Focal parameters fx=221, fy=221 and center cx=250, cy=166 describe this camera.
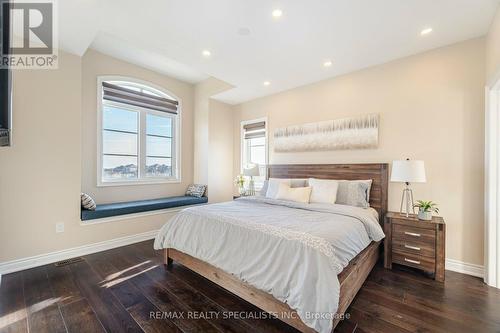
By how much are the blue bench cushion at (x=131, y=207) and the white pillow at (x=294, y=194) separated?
1.99 metres

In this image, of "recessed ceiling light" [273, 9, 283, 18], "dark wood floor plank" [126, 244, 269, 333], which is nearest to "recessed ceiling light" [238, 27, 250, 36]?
"recessed ceiling light" [273, 9, 283, 18]

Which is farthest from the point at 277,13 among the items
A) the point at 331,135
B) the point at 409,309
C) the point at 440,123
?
the point at 409,309

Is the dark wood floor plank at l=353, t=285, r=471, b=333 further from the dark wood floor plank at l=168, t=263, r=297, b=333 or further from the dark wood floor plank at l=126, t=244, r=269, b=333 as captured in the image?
the dark wood floor plank at l=126, t=244, r=269, b=333

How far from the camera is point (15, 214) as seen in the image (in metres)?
2.61

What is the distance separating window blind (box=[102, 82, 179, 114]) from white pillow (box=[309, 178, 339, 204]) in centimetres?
341

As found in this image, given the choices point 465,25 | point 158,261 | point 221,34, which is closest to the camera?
point 465,25

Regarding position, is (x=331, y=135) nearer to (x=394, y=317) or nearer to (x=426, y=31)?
(x=426, y=31)

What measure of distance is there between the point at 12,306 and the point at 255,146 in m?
4.09

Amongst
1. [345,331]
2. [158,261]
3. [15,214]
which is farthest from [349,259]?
[15,214]

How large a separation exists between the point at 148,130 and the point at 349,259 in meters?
4.17

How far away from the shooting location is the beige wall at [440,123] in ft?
8.44

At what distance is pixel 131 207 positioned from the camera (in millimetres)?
3611

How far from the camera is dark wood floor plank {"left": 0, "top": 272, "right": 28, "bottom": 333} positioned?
5.58 ft

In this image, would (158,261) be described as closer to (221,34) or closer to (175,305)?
(175,305)
